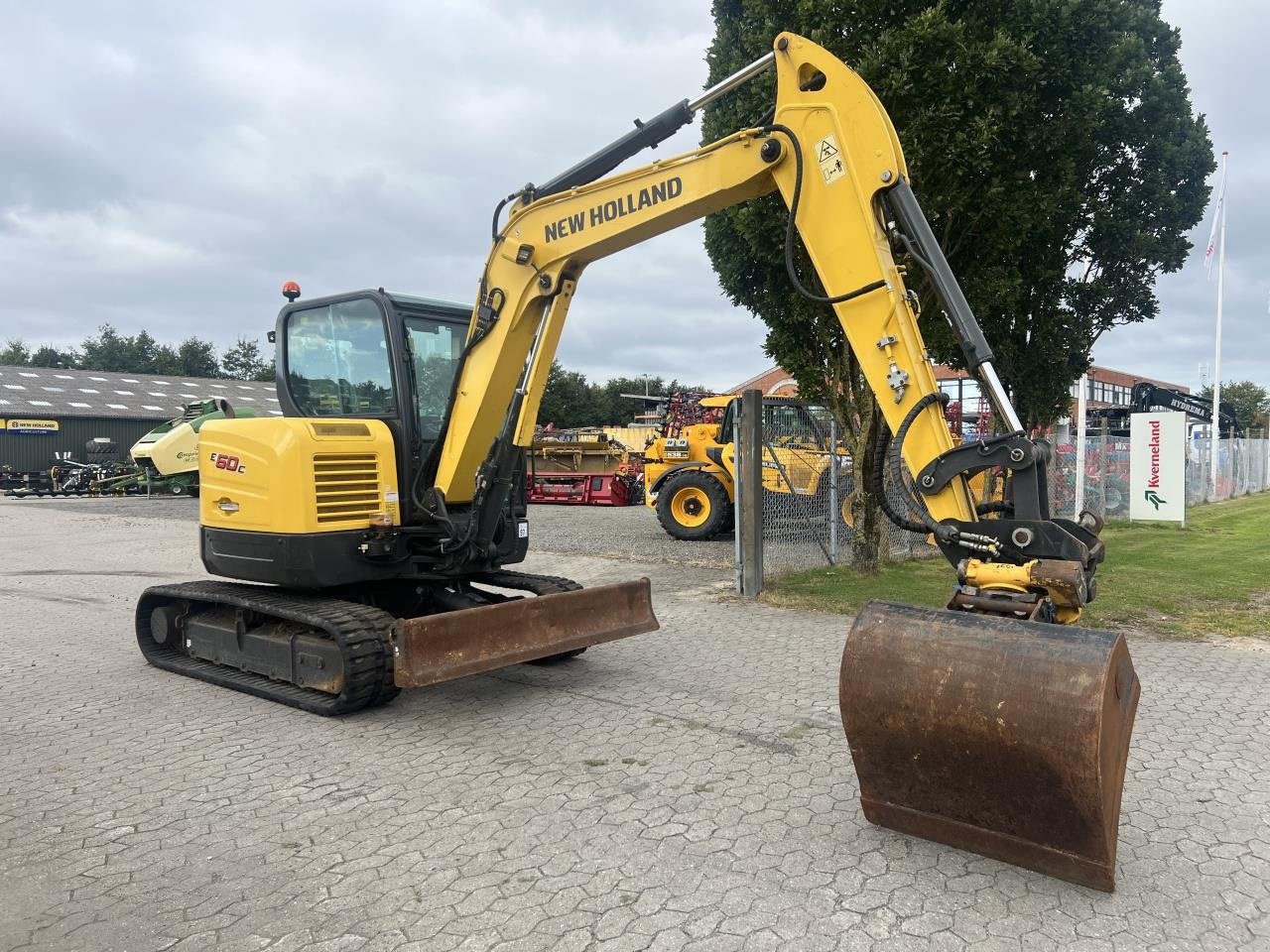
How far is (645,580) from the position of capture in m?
6.45

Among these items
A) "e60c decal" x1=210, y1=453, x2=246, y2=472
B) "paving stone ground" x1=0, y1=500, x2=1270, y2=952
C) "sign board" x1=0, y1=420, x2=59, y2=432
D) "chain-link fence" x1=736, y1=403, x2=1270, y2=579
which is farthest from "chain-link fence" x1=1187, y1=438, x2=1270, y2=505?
"sign board" x1=0, y1=420, x2=59, y2=432

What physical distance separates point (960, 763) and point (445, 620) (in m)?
2.98

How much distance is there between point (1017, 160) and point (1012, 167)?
0.17 m

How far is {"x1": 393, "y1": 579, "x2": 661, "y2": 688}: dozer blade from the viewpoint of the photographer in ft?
16.3

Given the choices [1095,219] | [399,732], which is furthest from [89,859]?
[1095,219]

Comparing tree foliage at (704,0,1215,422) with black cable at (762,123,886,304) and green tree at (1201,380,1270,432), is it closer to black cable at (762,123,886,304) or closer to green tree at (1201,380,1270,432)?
black cable at (762,123,886,304)

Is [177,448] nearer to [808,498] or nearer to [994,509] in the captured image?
[808,498]

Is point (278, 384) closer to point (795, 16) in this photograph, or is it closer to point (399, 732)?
point (399, 732)

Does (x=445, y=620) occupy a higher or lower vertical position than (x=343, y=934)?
higher

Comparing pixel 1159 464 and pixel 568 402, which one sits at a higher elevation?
pixel 568 402

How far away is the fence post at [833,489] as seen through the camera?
10906 mm

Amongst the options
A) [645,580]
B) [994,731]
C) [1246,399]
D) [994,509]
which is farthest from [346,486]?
[1246,399]

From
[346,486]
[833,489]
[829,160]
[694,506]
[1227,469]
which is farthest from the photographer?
[1227,469]

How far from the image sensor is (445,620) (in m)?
5.12
